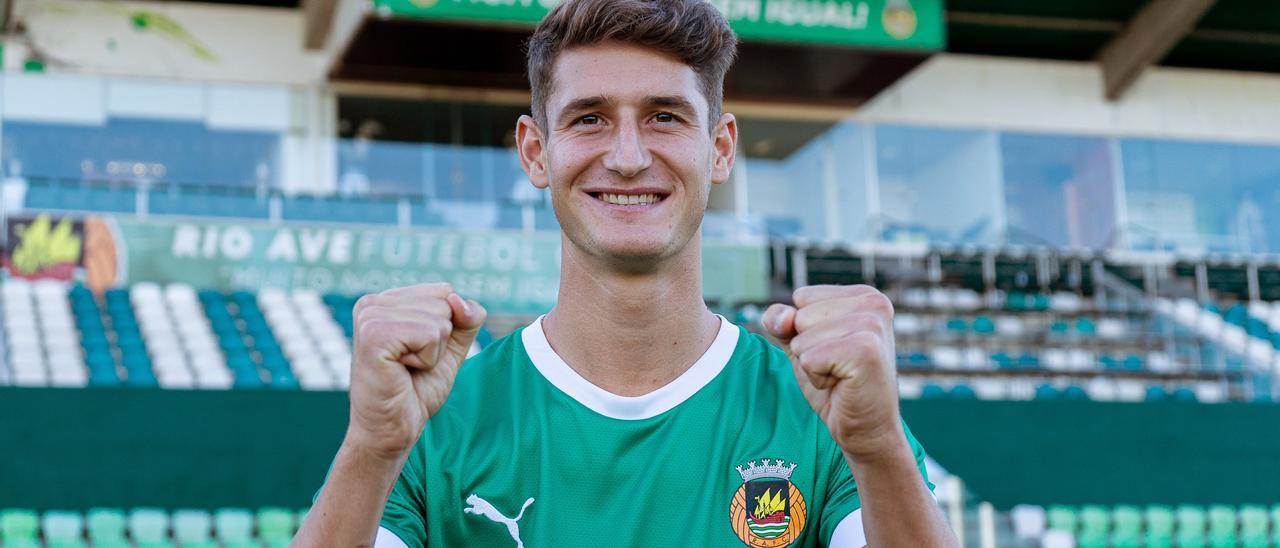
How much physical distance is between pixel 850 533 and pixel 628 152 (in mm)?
662

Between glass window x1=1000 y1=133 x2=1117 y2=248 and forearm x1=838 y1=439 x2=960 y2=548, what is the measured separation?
16.0 metres

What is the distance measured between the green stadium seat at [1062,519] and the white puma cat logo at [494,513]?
27.1ft

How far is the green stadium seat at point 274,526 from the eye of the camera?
27.3 ft

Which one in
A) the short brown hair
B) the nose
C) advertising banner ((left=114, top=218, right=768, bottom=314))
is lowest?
the nose

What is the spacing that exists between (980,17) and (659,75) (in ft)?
54.0

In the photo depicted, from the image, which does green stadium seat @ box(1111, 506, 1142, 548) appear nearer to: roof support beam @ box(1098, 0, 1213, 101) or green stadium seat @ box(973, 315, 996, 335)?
green stadium seat @ box(973, 315, 996, 335)

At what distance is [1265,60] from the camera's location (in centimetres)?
1928

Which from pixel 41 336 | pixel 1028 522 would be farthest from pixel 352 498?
pixel 41 336

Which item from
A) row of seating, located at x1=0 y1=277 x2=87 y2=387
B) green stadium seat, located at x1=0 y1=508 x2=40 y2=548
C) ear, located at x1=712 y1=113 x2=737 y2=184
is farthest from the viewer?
row of seating, located at x1=0 y1=277 x2=87 y2=387

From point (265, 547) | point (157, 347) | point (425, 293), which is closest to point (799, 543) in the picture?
point (425, 293)

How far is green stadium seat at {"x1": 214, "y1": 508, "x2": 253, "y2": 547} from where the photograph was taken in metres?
8.28

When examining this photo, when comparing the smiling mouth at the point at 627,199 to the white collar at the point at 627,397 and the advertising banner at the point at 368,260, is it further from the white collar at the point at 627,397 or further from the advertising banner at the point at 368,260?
the advertising banner at the point at 368,260

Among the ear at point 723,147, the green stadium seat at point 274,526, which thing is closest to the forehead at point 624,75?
the ear at point 723,147

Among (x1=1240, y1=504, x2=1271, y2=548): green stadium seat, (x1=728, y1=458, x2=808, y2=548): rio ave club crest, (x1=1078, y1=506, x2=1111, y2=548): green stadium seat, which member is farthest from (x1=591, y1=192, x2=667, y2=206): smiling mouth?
(x1=1240, y1=504, x2=1271, y2=548): green stadium seat
